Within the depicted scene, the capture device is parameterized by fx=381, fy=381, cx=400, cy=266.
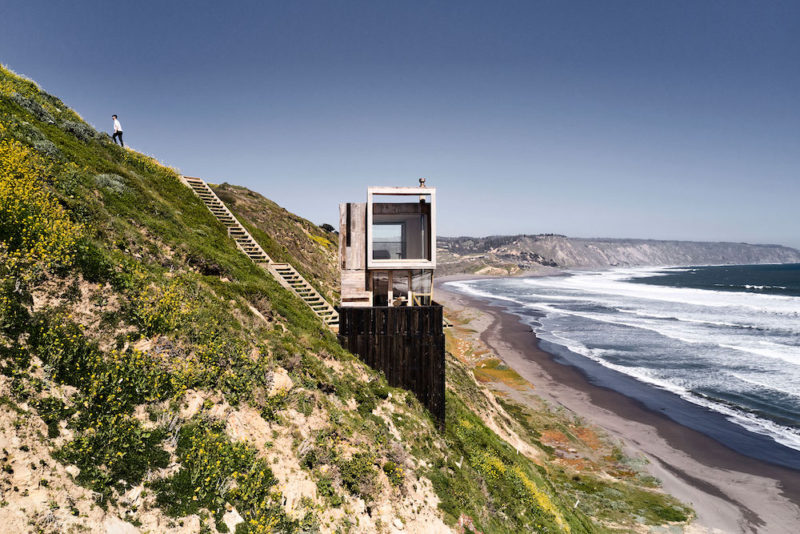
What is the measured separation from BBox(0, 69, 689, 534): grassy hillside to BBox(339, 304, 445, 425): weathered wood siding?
30.8 inches

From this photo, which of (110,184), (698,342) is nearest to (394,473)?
(110,184)

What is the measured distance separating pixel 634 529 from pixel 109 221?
30.2 m

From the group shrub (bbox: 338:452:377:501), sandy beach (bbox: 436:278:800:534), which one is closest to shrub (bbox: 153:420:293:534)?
shrub (bbox: 338:452:377:501)

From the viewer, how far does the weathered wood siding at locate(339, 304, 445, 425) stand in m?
16.4

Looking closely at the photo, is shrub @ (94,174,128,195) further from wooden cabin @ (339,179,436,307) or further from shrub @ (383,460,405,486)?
shrub @ (383,460,405,486)

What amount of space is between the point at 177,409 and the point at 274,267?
18424mm

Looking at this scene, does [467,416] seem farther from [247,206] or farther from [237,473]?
[247,206]

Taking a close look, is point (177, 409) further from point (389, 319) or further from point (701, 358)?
point (701, 358)

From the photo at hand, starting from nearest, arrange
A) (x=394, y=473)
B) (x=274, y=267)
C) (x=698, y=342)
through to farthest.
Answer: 1. (x=394, y=473)
2. (x=274, y=267)
3. (x=698, y=342)

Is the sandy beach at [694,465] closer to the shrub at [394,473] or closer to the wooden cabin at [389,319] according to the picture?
the wooden cabin at [389,319]

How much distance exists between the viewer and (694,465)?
29.4 meters

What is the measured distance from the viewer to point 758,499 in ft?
84.0

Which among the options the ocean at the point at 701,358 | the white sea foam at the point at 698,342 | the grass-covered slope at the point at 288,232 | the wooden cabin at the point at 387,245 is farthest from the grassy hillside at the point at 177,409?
the white sea foam at the point at 698,342

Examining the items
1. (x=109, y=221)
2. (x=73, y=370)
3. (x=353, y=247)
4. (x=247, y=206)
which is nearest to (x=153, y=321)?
(x=73, y=370)
